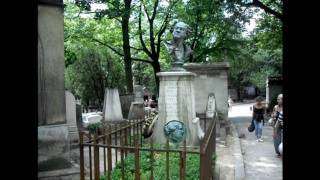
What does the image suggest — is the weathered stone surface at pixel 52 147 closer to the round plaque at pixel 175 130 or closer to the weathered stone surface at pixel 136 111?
the round plaque at pixel 175 130

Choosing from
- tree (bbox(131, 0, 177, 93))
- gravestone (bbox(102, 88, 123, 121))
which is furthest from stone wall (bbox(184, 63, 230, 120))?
tree (bbox(131, 0, 177, 93))

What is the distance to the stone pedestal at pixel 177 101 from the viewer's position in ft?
29.5

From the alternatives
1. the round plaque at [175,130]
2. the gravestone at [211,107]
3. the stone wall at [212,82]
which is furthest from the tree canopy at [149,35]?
the round plaque at [175,130]

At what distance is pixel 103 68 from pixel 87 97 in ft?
8.38

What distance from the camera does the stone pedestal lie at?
29.5 ft

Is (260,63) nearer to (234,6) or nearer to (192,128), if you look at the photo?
(234,6)

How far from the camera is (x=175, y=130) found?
8.99 metres

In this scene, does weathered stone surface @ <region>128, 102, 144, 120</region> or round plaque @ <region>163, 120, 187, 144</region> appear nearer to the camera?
round plaque @ <region>163, 120, 187, 144</region>

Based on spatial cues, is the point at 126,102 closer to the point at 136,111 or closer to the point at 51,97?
the point at 136,111

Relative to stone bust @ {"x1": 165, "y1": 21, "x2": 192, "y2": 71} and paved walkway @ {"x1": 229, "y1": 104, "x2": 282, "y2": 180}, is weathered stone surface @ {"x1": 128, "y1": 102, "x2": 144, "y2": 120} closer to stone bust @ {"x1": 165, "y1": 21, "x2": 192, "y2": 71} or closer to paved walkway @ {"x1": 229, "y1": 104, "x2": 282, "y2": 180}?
paved walkway @ {"x1": 229, "y1": 104, "x2": 282, "y2": 180}

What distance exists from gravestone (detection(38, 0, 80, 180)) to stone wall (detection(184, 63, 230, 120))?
11.7 m

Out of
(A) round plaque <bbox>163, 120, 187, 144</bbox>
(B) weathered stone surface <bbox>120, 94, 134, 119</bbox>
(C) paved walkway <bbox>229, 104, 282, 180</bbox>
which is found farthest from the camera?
(B) weathered stone surface <bbox>120, 94, 134, 119</bbox>

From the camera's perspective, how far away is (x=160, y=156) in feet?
25.1
